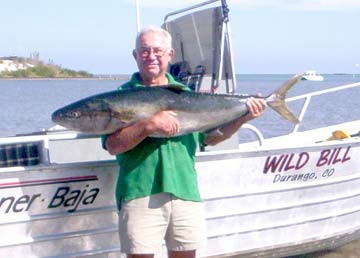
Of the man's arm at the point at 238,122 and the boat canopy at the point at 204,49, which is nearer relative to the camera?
the man's arm at the point at 238,122

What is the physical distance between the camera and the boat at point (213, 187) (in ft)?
18.7

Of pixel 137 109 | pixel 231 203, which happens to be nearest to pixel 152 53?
pixel 137 109

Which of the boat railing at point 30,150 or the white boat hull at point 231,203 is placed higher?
the boat railing at point 30,150

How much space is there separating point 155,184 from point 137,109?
454 millimetres

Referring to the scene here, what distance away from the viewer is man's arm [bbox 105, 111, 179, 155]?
4.66m

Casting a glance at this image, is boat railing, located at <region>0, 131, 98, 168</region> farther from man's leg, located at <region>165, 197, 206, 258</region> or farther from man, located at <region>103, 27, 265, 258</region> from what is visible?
man's leg, located at <region>165, 197, 206, 258</region>

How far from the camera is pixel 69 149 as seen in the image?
6625 mm

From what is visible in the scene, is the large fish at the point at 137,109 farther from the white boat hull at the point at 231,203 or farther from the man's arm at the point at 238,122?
the white boat hull at the point at 231,203

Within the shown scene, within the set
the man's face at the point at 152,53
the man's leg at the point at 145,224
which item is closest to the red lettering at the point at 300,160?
the man's leg at the point at 145,224

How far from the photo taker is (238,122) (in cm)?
519

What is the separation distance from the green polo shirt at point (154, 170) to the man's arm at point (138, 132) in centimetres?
13

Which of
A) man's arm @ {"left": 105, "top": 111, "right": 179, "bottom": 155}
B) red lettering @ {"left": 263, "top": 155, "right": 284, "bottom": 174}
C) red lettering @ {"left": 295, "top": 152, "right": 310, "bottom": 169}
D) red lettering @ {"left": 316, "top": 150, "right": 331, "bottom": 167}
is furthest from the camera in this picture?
red lettering @ {"left": 316, "top": 150, "right": 331, "bottom": 167}

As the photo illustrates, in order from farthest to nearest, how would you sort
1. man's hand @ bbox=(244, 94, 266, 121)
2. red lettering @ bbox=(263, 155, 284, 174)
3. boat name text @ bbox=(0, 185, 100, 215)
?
red lettering @ bbox=(263, 155, 284, 174) < boat name text @ bbox=(0, 185, 100, 215) < man's hand @ bbox=(244, 94, 266, 121)

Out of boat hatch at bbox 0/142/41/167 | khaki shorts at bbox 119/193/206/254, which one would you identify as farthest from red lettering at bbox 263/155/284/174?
boat hatch at bbox 0/142/41/167
